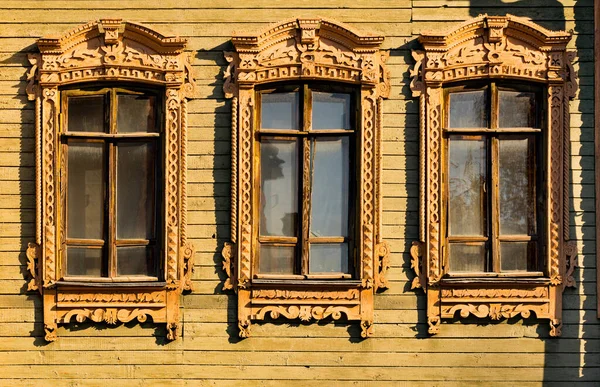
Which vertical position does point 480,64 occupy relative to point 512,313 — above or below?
above

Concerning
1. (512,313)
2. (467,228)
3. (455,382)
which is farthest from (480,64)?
(455,382)

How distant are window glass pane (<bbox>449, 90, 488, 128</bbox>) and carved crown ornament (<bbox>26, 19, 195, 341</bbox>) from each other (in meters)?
2.38

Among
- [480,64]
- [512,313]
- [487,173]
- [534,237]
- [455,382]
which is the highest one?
[480,64]

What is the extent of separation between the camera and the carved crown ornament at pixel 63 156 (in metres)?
7.78

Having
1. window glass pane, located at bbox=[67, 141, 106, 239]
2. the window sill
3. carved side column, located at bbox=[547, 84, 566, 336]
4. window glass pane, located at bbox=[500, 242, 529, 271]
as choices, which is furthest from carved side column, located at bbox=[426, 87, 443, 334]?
window glass pane, located at bbox=[67, 141, 106, 239]

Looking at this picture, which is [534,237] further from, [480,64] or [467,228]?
[480,64]

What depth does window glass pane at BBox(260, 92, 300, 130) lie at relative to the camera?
7957 millimetres

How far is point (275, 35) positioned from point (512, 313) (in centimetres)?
326

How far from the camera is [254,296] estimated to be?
7.77 meters

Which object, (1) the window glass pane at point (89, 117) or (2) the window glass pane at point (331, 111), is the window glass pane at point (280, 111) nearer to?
(2) the window glass pane at point (331, 111)

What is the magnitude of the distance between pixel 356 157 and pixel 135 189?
202 cm

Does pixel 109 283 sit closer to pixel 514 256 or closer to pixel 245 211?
pixel 245 211

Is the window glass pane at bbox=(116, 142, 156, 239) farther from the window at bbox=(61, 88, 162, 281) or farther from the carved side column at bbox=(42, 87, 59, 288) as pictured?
the carved side column at bbox=(42, 87, 59, 288)

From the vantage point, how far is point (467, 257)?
7887 mm
